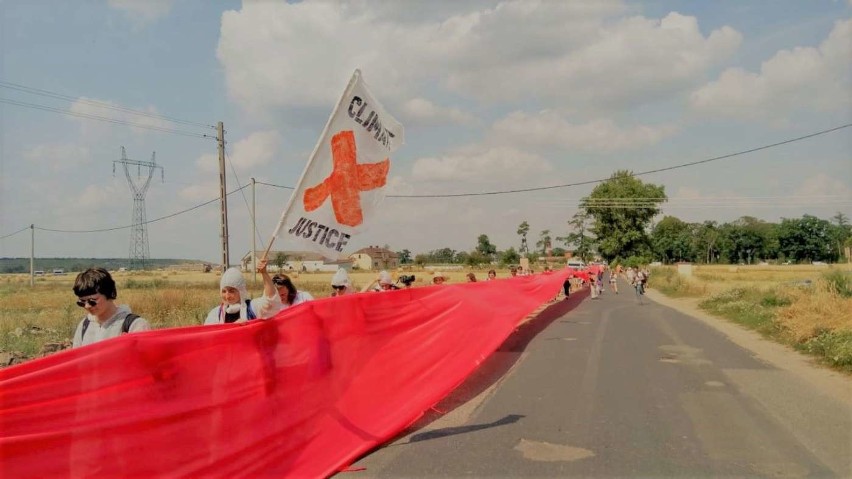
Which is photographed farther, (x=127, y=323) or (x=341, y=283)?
(x=341, y=283)

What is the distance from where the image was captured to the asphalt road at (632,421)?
5.10 metres

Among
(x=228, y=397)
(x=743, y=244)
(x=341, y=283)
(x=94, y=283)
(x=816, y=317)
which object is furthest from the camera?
(x=743, y=244)

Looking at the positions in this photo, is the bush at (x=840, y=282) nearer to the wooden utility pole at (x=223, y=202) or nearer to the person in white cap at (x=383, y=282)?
the person in white cap at (x=383, y=282)

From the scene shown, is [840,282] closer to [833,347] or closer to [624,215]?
[833,347]

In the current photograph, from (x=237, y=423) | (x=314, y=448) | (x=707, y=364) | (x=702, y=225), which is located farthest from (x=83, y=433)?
(x=702, y=225)

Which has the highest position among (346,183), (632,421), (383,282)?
(346,183)

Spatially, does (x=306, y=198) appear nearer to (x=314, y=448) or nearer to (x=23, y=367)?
(x=314, y=448)

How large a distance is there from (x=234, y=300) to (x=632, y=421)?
3.98 meters

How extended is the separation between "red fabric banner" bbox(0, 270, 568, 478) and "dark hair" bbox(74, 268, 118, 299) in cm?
44

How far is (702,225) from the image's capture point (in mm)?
151125

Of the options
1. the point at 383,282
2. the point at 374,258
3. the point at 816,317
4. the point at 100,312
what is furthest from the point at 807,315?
the point at 374,258

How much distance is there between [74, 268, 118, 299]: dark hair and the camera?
4.00 m

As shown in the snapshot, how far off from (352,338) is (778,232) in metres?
Result: 147

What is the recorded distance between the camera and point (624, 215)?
9712 cm
